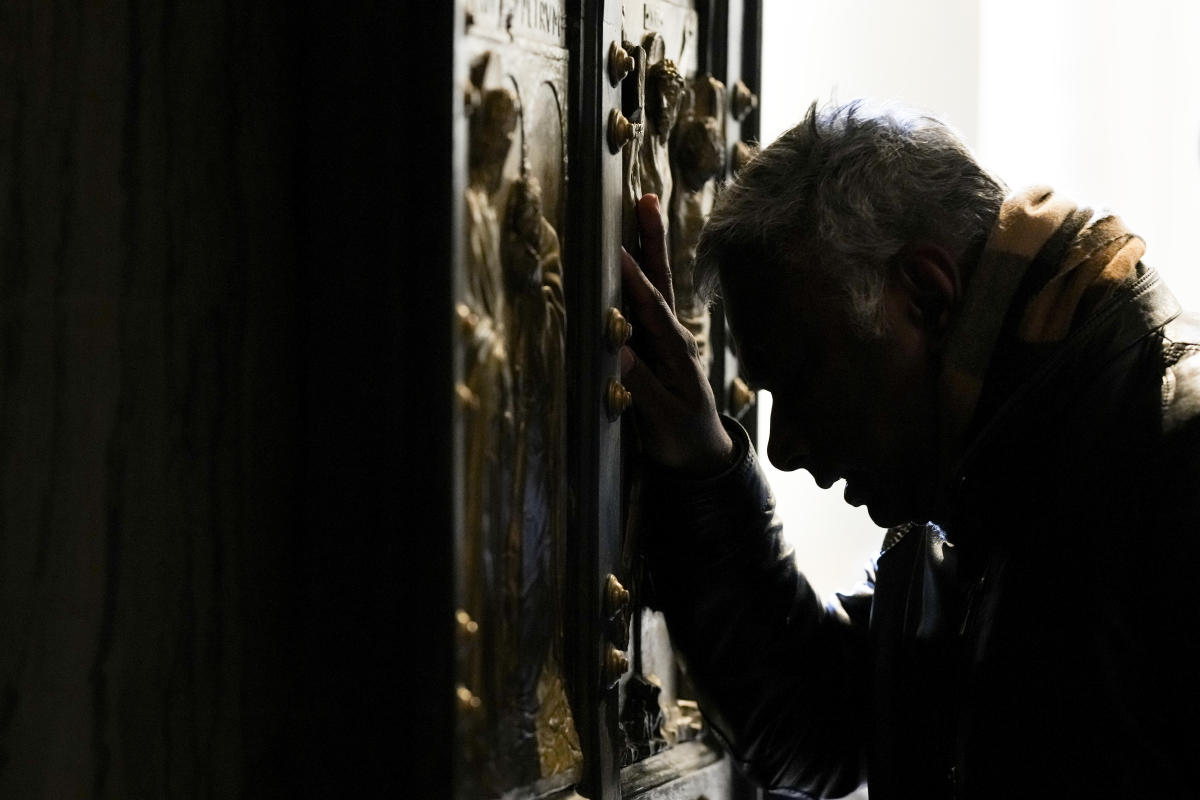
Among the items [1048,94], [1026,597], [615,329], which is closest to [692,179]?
[615,329]

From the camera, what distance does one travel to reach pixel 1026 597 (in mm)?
1378

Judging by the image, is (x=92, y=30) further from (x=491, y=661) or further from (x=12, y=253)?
(x=491, y=661)

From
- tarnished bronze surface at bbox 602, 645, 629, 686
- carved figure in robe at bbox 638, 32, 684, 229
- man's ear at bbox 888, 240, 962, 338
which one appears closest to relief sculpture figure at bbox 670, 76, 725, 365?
carved figure in robe at bbox 638, 32, 684, 229

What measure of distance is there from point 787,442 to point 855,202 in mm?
257

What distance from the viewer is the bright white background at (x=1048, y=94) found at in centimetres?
279

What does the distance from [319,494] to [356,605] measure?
11 cm

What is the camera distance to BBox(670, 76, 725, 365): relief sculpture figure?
161 cm

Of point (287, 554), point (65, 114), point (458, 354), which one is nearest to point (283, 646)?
point (287, 554)

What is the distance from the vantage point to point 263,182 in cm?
133

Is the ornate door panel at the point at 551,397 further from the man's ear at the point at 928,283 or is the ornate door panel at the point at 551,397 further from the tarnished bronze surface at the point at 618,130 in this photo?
the man's ear at the point at 928,283

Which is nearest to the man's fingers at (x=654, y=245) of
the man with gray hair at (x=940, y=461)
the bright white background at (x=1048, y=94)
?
the man with gray hair at (x=940, y=461)

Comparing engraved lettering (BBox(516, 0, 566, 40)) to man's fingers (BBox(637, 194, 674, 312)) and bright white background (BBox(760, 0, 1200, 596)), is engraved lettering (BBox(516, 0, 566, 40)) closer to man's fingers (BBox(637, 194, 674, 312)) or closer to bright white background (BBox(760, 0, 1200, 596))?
man's fingers (BBox(637, 194, 674, 312))

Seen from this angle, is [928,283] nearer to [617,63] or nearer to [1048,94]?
[617,63]

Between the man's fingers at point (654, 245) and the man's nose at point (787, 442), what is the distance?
0.52ft
